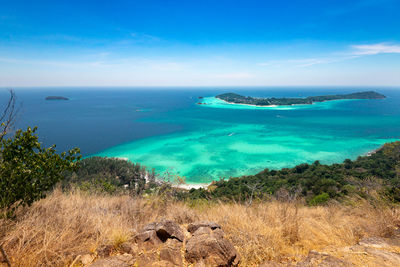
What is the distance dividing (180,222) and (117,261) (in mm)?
1858

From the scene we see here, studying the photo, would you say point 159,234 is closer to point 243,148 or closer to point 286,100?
point 243,148

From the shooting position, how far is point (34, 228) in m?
2.87

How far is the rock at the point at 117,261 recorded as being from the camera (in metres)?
2.54

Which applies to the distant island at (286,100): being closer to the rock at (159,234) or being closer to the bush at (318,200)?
the bush at (318,200)

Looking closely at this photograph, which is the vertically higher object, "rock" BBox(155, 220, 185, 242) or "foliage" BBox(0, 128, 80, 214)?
"foliage" BBox(0, 128, 80, 214)

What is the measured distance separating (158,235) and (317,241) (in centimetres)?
297

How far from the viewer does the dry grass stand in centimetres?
266

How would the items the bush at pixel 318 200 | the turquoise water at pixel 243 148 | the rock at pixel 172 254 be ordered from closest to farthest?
the rock at pixel 172 254
the bush at pixel 318 200
the turquoise water at pixel 243 148

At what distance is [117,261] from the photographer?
2619mm

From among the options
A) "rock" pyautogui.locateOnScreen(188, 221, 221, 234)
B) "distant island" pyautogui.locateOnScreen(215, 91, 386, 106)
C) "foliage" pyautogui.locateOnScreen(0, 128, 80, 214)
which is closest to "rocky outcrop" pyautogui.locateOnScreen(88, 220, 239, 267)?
"rock" pyautogui.locateOnScreen(188, 221, 221, 234)

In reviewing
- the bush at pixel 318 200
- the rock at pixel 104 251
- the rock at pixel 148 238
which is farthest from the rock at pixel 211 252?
the bush at pixel 318 200

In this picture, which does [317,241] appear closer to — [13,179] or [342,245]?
[342,245]

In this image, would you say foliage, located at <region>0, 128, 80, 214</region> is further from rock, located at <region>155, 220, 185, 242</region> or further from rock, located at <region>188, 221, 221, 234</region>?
rock, located at <region>188, 221, 221, 234</region>

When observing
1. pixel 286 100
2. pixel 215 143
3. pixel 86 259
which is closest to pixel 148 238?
pixel 86 259
